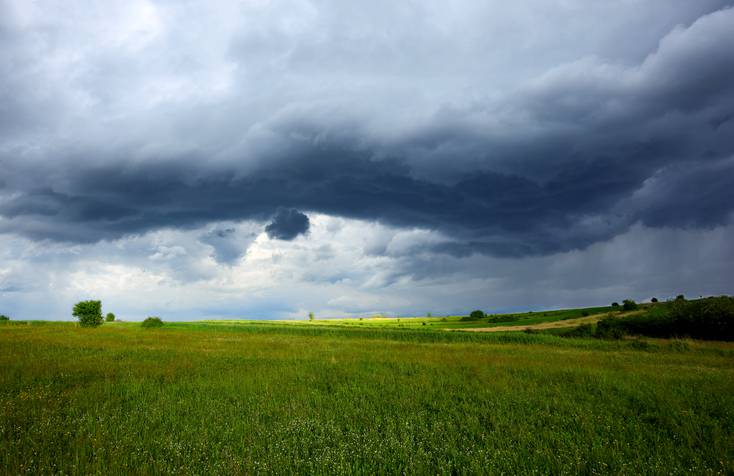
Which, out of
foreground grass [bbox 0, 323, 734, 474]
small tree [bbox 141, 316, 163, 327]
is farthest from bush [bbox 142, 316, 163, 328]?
foreground grass [bbox 0, 323, 734, 474]

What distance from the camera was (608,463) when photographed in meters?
7.40

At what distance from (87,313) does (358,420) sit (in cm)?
6370

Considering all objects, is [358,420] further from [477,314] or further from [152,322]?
[477,314]

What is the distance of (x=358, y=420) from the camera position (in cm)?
991

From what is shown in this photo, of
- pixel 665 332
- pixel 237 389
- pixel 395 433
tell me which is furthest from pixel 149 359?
pixel 665 332

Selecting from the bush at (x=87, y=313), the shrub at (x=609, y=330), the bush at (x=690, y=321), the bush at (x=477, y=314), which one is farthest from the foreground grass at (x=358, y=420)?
the bush at (x=477, y=314)

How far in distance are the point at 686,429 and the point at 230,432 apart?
36.6ft

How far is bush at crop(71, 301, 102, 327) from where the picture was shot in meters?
56.6

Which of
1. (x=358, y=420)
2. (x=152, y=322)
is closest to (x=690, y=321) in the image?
(x=358, y=420)

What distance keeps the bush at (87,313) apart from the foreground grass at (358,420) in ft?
151

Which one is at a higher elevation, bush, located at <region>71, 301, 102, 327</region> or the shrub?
bush, located at <region>71, 301, 102, 327</region>

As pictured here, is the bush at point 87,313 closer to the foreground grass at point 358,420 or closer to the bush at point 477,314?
the foreground grass at point 358,420

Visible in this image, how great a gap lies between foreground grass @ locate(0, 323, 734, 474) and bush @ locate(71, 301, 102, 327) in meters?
46.1

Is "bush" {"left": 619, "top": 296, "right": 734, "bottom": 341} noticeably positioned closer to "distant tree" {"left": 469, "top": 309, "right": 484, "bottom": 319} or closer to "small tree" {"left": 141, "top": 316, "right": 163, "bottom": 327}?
"distant tree" {"left": 469, "top": 309, "right": 484, "bottom": 319}
